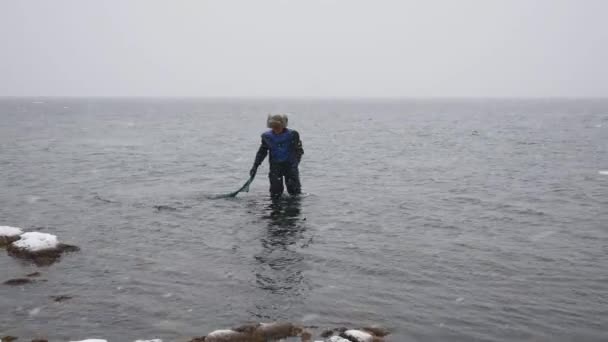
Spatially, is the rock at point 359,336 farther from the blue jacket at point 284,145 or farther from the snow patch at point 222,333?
the blue jacket at point 284,145

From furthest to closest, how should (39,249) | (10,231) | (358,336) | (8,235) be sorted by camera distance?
(10,231) → (8,235) → (39,249) → (358,336)

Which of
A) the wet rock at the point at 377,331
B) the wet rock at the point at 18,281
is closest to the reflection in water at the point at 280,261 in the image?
the wet rock at the point at 377,331

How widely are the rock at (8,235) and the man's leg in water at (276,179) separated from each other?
8.21 m

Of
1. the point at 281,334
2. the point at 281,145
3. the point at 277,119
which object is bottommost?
the point at 281,334

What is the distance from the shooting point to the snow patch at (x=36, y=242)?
1386cm

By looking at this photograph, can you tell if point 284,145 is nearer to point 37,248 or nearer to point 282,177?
point 282,177

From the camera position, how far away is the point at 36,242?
46.2 feet

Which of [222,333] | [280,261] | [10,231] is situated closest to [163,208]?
[10,231]

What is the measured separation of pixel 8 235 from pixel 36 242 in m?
Result: 1.73

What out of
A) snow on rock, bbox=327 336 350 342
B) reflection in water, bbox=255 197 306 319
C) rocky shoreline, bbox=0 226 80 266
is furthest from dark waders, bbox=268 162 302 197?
snow on rock, bbox=327 336 350 342

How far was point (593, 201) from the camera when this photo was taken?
21000mm

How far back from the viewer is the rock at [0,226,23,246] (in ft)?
48.9

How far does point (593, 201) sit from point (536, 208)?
2863 millimetres

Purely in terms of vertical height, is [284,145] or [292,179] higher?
[284,145]
